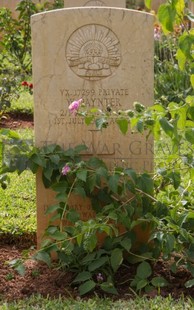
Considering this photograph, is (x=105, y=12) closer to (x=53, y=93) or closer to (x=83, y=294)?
(x=53, y=93)

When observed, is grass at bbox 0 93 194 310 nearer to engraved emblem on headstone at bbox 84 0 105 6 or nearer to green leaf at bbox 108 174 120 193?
green leaf at bbox 108 174 120 193

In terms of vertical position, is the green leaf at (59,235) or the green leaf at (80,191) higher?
the green leaf at (80,191)

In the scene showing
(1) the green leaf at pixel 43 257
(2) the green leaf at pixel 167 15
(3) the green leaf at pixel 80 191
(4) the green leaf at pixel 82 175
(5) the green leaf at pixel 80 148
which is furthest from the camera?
(5) the green leaf at pixel 80 148

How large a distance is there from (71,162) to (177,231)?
2.23 ft

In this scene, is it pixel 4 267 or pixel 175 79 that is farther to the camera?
pixel 175 79

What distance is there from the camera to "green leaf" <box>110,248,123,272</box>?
3.77 meters

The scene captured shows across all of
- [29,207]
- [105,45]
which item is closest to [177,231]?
[105,45]

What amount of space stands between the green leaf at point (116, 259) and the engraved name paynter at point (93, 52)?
987 mm

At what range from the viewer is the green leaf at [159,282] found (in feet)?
12.2

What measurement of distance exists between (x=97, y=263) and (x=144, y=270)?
25 cm

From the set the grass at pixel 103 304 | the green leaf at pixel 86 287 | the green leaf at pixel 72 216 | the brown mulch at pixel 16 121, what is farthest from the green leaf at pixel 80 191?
the brown mulch at pixel 16 121

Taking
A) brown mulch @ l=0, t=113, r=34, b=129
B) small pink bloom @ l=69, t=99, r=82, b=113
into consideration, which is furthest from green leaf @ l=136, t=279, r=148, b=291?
brown mulch @ l=0, t=113, r=34, b=129

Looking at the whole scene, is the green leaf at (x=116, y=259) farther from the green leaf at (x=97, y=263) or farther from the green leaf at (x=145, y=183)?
the green leaf at (x=145, y=183)

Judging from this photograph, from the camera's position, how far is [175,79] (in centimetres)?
830
